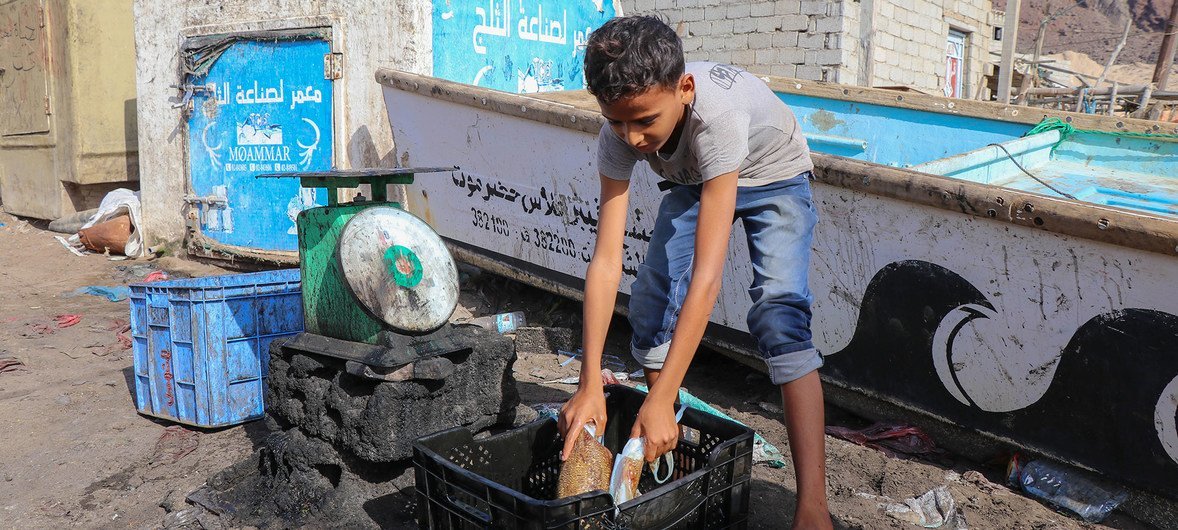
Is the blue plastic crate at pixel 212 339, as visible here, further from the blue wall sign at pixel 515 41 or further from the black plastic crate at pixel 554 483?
the blue wall sign at pixel 515 41

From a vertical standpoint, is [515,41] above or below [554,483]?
above

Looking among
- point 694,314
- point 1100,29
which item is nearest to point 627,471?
point 694,314

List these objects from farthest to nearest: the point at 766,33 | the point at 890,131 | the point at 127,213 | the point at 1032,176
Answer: the point at 766,33 < the point at 127,213 < the point at 890,131 < the point at 1032,176

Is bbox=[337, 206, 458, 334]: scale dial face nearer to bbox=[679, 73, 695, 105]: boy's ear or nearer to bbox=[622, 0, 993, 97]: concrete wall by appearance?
bbox=[679, 73, 695, 105]: boy's ear

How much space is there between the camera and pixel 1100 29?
37.7 metres

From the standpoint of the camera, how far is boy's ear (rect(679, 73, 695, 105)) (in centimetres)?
201

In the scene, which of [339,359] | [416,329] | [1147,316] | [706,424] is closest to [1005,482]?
[1147,316]

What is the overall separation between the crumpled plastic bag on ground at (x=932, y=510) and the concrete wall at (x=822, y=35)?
723cm

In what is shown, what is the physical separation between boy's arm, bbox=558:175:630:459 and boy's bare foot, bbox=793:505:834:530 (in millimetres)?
558

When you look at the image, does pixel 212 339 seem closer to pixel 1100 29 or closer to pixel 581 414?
pixel 581 414

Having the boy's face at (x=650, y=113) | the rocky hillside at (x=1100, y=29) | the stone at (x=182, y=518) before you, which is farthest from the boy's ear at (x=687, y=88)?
the rocky hillside at (x=1100, y=29)

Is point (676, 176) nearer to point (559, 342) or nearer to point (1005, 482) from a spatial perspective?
point (1005, 482)

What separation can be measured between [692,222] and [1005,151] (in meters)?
2.41

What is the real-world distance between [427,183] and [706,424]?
3.30 m
